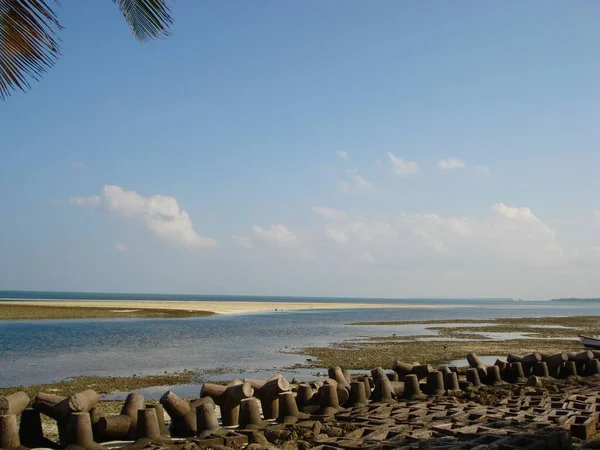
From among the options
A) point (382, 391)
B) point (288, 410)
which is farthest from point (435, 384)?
point (288, 410)

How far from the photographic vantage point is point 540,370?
15445 mm

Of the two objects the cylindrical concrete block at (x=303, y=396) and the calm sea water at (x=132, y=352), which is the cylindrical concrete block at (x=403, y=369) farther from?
the calm sea water at (x=132, y=352)

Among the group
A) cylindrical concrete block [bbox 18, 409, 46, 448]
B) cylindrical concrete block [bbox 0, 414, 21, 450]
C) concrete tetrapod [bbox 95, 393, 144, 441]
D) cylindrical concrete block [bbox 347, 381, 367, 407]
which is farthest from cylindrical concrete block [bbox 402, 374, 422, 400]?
cylindrical concrete block [bbox 0, 414, 21, 450]

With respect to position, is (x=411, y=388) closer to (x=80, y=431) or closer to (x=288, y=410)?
(x=288, y=410)

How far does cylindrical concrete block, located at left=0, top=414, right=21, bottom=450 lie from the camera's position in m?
8.45

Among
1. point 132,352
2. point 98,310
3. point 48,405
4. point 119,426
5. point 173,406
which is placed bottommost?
point 132,352

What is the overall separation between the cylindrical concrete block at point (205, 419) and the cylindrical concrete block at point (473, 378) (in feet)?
24.0

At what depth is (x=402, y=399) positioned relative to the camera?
12789 mm

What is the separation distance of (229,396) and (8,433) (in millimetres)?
3785

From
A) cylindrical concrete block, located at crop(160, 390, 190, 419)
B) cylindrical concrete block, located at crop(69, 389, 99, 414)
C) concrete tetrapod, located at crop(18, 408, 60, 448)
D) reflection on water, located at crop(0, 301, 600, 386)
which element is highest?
cylindrical concrete block, located at crop(69, 389, 99, 414)

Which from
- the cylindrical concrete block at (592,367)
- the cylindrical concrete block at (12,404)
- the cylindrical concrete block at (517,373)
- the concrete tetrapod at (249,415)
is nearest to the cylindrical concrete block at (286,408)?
the concrete tetrapod at (249,415)

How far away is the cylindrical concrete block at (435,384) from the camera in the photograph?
13.2 meters

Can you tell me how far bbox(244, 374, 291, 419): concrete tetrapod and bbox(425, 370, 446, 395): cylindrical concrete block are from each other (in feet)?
12.6

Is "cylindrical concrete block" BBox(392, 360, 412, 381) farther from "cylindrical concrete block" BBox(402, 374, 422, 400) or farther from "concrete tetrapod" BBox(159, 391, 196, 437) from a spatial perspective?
"concrete tetrapod" BBox(159, 391, 196, 437)
